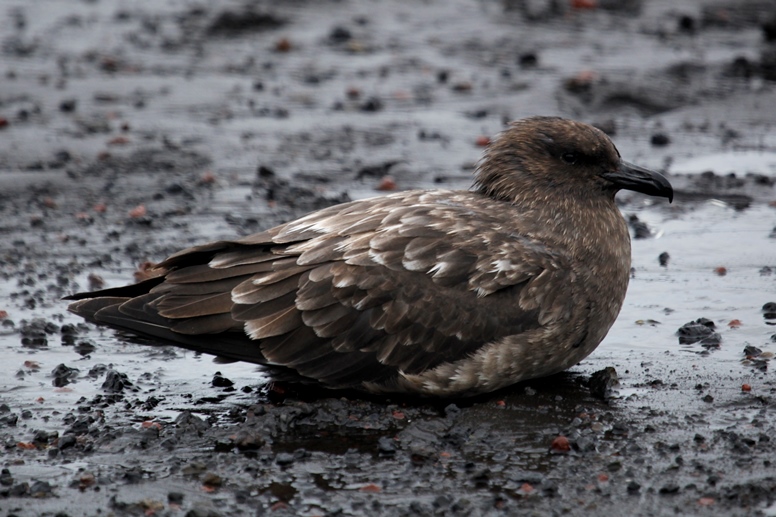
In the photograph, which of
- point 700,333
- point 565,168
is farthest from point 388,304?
point 700,333

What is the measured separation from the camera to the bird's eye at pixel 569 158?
18.4 feet

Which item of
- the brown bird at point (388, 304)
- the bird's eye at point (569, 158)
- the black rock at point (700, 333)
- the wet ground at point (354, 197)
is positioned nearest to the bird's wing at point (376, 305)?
the brown bird at point (388, 304)

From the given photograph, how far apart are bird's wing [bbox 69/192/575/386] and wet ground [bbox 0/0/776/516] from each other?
0.22 meters

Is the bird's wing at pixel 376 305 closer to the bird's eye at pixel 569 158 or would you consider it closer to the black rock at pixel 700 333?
the bird's eye at pixel 569 158

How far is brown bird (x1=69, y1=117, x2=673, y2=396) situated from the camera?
506 centimetres

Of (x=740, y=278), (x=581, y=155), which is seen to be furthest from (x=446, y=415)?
(x=740, y=278)

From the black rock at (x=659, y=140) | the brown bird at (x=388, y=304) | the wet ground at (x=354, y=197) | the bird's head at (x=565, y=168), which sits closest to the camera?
the wet ground at (x=354, y=197)

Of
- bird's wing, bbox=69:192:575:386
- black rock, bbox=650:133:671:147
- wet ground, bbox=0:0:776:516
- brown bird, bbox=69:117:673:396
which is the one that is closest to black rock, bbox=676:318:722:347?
wet ground, bbox=0:0:776:516

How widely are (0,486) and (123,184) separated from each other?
410 cm

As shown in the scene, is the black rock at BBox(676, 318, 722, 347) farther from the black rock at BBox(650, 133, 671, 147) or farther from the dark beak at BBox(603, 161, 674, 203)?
the black rock at BBox(650, 133, 671, 147)

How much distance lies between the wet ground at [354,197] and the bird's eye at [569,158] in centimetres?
93

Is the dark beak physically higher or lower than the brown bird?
higher

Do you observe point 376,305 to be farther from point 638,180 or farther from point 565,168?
point 638,180

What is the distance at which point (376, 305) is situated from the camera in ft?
16.7
